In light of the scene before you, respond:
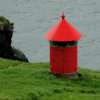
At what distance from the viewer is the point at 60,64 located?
16297mm

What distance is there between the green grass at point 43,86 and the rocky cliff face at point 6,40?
376 inches

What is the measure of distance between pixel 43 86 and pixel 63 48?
2310mm

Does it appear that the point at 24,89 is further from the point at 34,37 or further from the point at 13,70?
the point at 34,37

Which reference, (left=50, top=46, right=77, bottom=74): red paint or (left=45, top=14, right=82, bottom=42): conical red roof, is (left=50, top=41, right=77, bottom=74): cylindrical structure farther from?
(left=45, top=14, right=82, bottom=42): conical red roof

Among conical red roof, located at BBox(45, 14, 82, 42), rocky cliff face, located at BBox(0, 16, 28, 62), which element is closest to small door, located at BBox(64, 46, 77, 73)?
conical red roof, located at BBox(45, 14, 82, 42)

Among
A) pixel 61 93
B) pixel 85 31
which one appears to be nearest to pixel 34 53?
pixel 85 31

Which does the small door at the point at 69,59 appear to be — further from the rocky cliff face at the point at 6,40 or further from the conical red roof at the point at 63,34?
the rocky cliff face at the point at 6,40

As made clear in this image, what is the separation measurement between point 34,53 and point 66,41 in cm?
2619

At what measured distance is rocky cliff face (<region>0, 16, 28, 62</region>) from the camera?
26250 millimetres

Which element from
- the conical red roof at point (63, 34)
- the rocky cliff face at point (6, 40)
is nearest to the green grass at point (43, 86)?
the conical red roof at point (63, 34)

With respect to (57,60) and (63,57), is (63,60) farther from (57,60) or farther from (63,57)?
(57,60)

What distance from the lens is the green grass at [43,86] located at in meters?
12.6

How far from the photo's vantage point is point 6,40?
89.2 feet

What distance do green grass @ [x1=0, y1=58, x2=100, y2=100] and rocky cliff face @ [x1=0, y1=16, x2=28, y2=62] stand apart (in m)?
9.56
